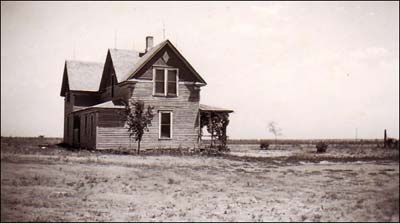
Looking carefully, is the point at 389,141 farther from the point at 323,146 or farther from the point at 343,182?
the point at 323,146

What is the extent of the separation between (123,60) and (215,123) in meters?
8.39

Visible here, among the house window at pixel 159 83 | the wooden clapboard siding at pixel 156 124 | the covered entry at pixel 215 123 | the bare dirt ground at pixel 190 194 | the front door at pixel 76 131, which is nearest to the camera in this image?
the bare dirt ground at pixel 190 194

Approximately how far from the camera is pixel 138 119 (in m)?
24.7

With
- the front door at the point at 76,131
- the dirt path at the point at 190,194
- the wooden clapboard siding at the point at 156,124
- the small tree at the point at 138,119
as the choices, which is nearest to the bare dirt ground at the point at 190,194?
the dirt path at the point at 190,194

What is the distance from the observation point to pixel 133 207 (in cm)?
1041

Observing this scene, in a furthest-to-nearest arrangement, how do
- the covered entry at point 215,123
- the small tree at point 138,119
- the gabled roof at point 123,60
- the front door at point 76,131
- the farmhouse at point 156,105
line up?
the front door at point 76,131 → the gabled roof at point 123,60 → the covered entry at point 215,123 → the farmhouse at point 156,105 → the small tree at point 138,119

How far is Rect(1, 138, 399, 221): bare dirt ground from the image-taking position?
32.1ft

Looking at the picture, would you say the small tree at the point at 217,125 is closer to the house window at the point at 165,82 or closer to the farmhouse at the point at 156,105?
the farmhouse at the point at 156,105

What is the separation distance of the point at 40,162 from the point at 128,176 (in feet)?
13.0

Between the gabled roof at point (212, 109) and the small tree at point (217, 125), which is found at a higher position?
the gabled roof at point (212, 109)

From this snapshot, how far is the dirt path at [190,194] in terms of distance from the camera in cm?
977

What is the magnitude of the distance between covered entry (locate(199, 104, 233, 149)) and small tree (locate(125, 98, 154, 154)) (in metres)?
4.47

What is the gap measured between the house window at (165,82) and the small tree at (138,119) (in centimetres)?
179

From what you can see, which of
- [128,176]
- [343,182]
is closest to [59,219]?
[128,176]
